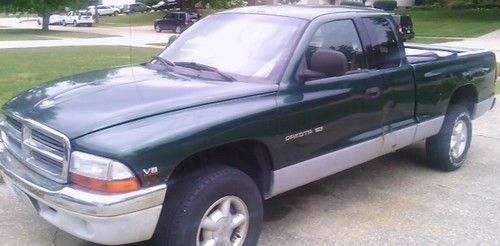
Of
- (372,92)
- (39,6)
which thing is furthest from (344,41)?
(39,6)

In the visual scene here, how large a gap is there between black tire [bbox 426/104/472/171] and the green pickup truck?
13.7 inches

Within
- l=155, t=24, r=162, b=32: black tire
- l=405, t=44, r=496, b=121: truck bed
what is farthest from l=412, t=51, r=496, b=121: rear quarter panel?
l=155, t=24, r=162, b=32: black tire

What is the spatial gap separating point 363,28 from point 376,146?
1.01m

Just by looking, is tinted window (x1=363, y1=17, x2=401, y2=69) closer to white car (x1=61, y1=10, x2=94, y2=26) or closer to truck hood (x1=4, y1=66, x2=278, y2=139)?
truck hood (x1=4, y1=66, x2=278, y2=139)

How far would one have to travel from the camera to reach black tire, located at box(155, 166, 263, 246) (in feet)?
10.4

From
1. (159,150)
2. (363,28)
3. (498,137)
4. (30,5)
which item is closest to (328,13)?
(363,28)

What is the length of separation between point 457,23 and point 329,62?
34043 millimetres

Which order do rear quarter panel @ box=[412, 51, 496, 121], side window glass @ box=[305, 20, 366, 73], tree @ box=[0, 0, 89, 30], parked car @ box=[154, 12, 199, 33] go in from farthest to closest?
parked car @ box=[154, 12, 199, 33] → tree @ box=[0, 0, 89, 30] → rear quarter panel @ box=[412, 51, 496, 121] → side window glass @ box=[305, 20, 366, 73]

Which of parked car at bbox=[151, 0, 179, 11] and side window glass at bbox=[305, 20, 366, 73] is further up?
side window glass at bbox=[305, 20, 366, 73]

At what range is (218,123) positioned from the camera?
3.33 metres

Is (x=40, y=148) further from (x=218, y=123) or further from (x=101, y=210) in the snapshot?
(x=218, y=123)

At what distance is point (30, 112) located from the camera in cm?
346

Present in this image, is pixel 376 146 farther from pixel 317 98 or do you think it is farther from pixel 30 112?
pixel 30 112

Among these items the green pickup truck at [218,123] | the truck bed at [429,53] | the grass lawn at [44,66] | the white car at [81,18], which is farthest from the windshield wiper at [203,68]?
the white car at [81,18]
